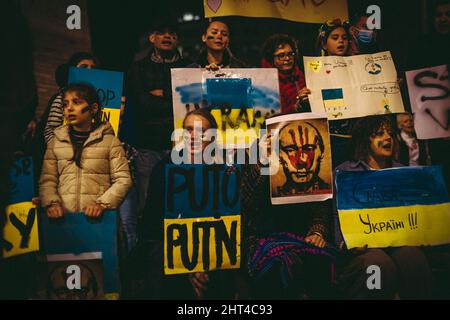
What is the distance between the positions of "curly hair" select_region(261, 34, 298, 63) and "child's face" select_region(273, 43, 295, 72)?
2 cm

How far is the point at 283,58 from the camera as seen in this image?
10.7 feet

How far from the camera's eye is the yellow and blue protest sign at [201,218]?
3082mm

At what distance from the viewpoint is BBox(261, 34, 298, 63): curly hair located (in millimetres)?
3232

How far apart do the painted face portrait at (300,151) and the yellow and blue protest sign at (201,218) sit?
0.39 metres

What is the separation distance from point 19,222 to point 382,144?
2755mm

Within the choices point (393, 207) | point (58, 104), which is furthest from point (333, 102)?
point (58, 104)

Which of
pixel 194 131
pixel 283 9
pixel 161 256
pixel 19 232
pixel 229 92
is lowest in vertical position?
pixel 161 256

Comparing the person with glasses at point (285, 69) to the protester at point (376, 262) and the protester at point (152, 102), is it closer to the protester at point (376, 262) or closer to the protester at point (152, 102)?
the protester at point (376, 262)

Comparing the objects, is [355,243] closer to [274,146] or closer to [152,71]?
[274,146]

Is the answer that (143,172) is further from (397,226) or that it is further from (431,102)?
(431,102)

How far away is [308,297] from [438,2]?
251 cm

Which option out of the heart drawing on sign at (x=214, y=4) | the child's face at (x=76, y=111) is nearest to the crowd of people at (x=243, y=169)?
the child's face at (x=76, y=111)
